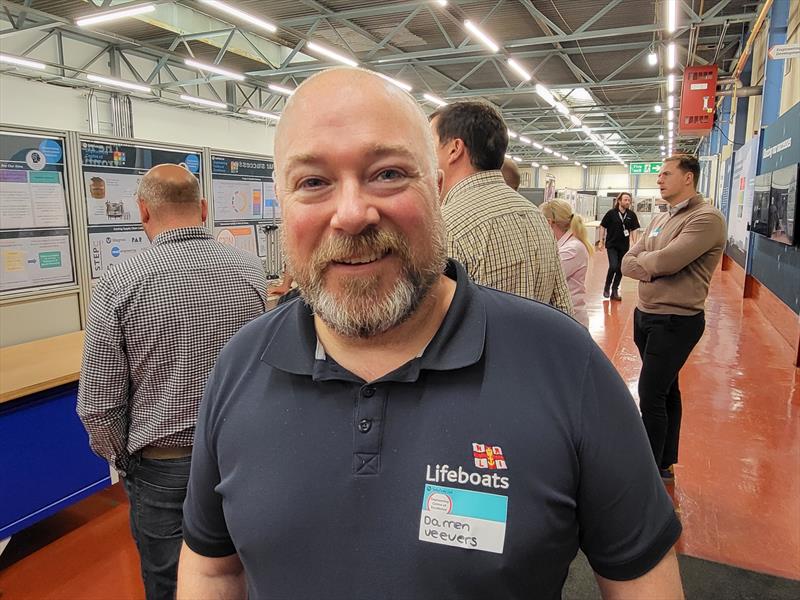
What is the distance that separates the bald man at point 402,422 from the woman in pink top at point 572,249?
6.05 ft

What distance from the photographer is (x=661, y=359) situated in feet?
9.62

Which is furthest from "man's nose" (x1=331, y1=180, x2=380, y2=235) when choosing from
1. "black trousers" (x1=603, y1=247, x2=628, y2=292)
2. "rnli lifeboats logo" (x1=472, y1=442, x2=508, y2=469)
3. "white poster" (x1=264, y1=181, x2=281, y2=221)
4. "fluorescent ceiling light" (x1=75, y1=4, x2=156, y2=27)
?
"black trousers" (x1=603, y1=247, x2=628, y2=292)

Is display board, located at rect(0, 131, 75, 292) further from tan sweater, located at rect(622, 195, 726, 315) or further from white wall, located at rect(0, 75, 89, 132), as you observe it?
white wall, located at rect(0, 75, 89, 132)


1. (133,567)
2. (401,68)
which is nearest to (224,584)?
(133,567)

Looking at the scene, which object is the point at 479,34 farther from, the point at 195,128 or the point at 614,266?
the point at 195,128

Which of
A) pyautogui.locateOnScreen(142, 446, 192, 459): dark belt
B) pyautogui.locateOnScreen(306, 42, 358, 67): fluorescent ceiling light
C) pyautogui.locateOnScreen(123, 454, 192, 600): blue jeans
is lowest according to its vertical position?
pyautogui.locateOnScreen(123, 454, 192, 600): blue jeans

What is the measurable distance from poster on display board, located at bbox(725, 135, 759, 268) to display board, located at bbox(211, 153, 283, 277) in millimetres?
7602

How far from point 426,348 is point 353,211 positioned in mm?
248

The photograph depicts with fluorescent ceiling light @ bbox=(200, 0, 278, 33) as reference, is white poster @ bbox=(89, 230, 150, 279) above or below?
below

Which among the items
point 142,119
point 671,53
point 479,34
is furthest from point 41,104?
point 671,53

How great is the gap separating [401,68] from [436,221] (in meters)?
12.7

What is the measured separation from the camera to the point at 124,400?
187 centimetres

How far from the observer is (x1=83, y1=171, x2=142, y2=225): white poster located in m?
3.14

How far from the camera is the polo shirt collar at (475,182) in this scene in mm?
1819
